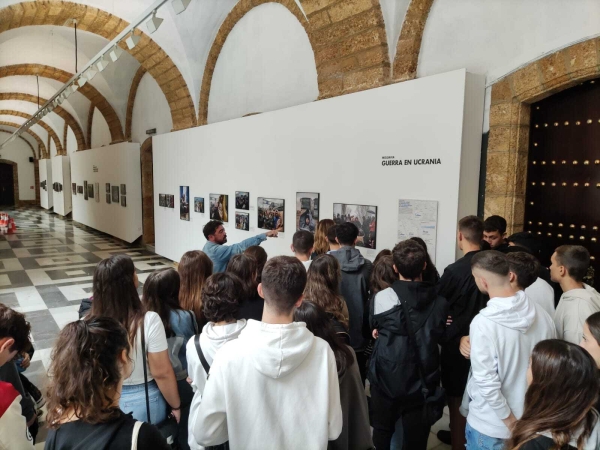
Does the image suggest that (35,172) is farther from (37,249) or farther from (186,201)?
(186,201)

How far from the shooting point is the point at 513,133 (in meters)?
4.95

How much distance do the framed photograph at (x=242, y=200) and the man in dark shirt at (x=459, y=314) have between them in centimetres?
583

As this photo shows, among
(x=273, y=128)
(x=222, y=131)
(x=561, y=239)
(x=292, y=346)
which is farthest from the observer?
(x=222, y=131)

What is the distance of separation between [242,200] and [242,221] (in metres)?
0.44

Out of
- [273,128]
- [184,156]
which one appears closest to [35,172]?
[184,156]

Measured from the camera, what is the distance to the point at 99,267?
8.25ft

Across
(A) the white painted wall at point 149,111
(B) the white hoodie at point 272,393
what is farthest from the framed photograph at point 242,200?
(B) the white hoodie at point 272,393

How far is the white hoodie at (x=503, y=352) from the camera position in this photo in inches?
92.4

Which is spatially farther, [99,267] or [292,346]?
[99,267]

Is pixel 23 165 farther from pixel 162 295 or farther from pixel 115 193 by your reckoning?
pixel 162 295

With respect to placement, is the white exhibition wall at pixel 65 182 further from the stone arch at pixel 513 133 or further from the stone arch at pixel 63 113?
the stone arch at pixel 513 133

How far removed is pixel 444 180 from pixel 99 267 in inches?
155

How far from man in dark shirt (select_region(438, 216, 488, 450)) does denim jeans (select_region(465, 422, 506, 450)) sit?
0.74 meters

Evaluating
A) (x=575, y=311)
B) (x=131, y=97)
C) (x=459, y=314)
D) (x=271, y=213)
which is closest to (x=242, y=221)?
(x=271, y=213)
